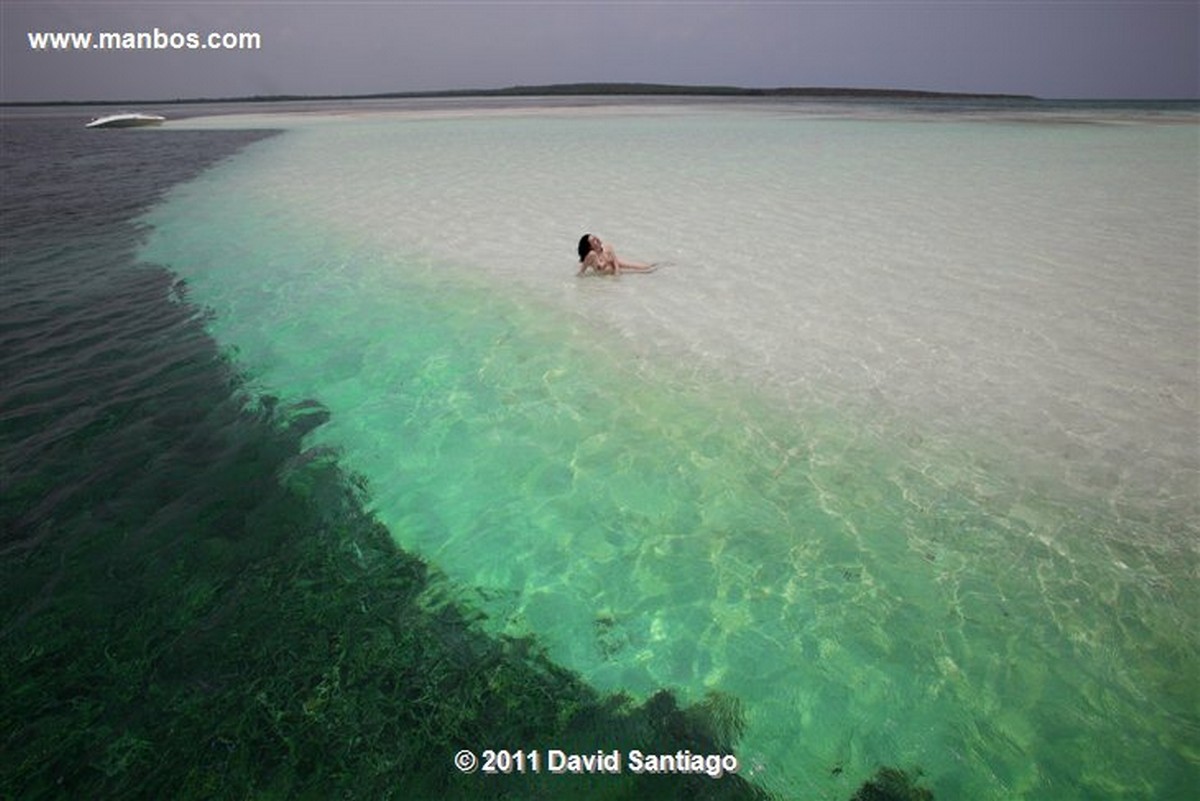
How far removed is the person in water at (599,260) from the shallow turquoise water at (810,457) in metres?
0.31

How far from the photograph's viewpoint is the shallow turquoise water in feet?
10.5

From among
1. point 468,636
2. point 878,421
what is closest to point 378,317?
point 468,636

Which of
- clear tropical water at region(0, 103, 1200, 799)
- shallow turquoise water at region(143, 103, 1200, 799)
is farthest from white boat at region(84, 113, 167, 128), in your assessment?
shallow turquoise water at region(143, 103, 1200, 799)

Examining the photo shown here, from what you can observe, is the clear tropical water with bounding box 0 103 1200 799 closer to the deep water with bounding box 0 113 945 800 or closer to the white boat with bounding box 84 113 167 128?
the deep water with bounding box 0 113 945 800

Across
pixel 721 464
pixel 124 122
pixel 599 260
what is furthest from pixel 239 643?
pixel 124 122

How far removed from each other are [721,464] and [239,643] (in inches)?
142

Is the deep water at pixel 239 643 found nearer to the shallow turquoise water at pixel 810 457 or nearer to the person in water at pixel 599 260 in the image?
the shallow turquoise water at pixel 810 457

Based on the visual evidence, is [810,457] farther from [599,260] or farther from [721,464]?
[599,260]

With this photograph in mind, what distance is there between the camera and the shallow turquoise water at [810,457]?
319 cm

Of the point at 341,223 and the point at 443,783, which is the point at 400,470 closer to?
the point at 443,783

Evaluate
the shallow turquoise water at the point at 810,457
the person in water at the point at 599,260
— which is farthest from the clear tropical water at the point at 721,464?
the person in water at the point at 599,260

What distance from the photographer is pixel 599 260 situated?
9.20m

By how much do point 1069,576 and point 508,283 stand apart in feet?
25.2

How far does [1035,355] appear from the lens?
6512mm
